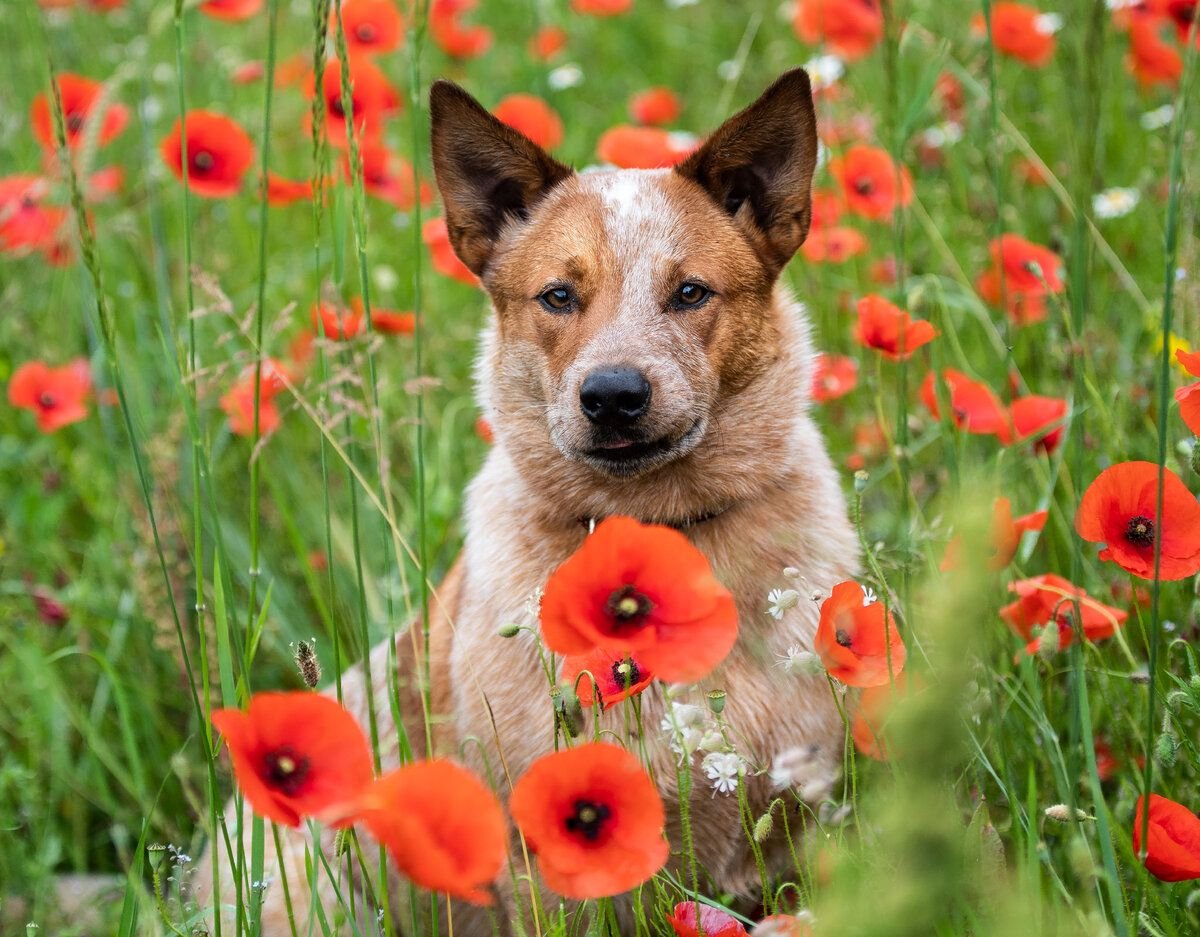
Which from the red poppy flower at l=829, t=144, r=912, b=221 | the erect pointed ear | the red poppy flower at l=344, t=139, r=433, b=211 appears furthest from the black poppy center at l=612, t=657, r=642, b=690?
the red poppy flower at l=829, t=144, r=912, b=221

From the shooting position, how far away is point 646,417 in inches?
92.6

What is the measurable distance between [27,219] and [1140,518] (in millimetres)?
2920

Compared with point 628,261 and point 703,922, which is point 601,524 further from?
point 628,261

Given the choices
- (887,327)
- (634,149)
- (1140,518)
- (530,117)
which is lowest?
(1140,518)

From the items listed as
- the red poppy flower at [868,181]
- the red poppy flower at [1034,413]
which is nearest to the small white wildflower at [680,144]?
the red poppy flower at [868,181]

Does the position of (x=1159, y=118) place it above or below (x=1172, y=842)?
above

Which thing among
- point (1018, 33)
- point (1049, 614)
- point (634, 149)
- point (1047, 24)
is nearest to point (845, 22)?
point (1018, 33)

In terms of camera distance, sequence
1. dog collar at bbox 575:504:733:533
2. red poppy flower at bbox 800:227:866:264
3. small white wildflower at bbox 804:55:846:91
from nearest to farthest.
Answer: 1. dog collar at bbox 575:504:733:533
2. red poppy flower at bbox 800:227:866:264
3. small white wildflower at bbox 804:55:846:91

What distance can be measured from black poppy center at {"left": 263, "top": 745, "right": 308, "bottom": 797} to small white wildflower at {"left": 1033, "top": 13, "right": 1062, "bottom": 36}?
10.9 feet

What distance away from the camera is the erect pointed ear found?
2.53 m

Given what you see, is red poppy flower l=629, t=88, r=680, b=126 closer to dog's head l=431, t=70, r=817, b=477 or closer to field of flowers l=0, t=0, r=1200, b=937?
field of flowers l=0, t=0, r=1200, b=937

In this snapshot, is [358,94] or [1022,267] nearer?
[1022,267]

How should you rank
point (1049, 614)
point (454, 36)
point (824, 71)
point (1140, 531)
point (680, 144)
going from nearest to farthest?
point (1140, 531)
point (1049, 614)
point (824, 71)
point (680, 144)
point (454, 36)

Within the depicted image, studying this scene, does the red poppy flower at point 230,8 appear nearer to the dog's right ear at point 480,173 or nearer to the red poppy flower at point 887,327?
the dog's right ear at point 480,173
